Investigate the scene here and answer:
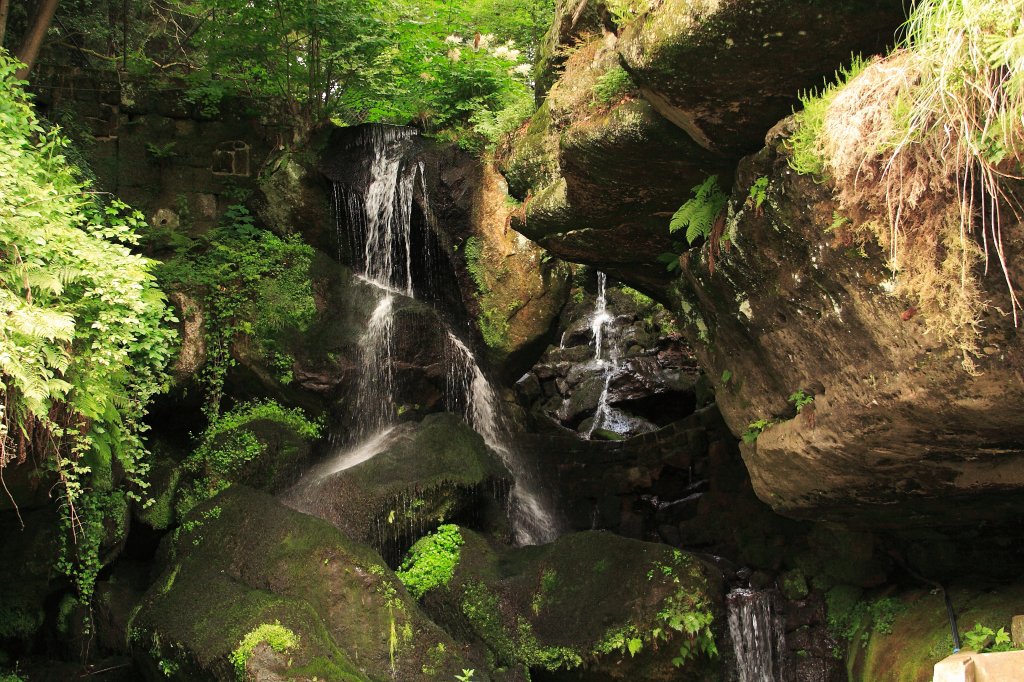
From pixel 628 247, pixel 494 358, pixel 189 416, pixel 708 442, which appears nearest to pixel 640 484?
pixel 708 442

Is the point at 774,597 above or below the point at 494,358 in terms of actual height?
below

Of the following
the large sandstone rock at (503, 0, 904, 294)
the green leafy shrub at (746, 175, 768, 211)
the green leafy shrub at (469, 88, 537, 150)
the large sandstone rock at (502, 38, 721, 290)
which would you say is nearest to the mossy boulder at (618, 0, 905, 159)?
the large sandstone rock at (503, 0, 904, 294)

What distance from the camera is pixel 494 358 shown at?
38.1 feet

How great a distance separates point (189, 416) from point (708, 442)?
7.22m

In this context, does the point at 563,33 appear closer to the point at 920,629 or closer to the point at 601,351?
the point at 920,629

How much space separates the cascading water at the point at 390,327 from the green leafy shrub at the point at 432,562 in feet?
5.84

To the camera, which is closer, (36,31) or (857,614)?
(857,614)

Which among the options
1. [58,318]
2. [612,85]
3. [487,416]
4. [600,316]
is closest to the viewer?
[58,318]

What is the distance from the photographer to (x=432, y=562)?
886cm

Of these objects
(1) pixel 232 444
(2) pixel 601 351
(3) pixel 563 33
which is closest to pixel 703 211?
(3) pixel 563 33

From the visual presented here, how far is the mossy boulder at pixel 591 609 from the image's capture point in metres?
7.83

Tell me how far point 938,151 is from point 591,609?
549cm

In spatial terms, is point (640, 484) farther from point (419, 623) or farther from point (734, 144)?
point (734, 144)

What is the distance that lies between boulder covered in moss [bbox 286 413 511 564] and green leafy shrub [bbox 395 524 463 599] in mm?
253
